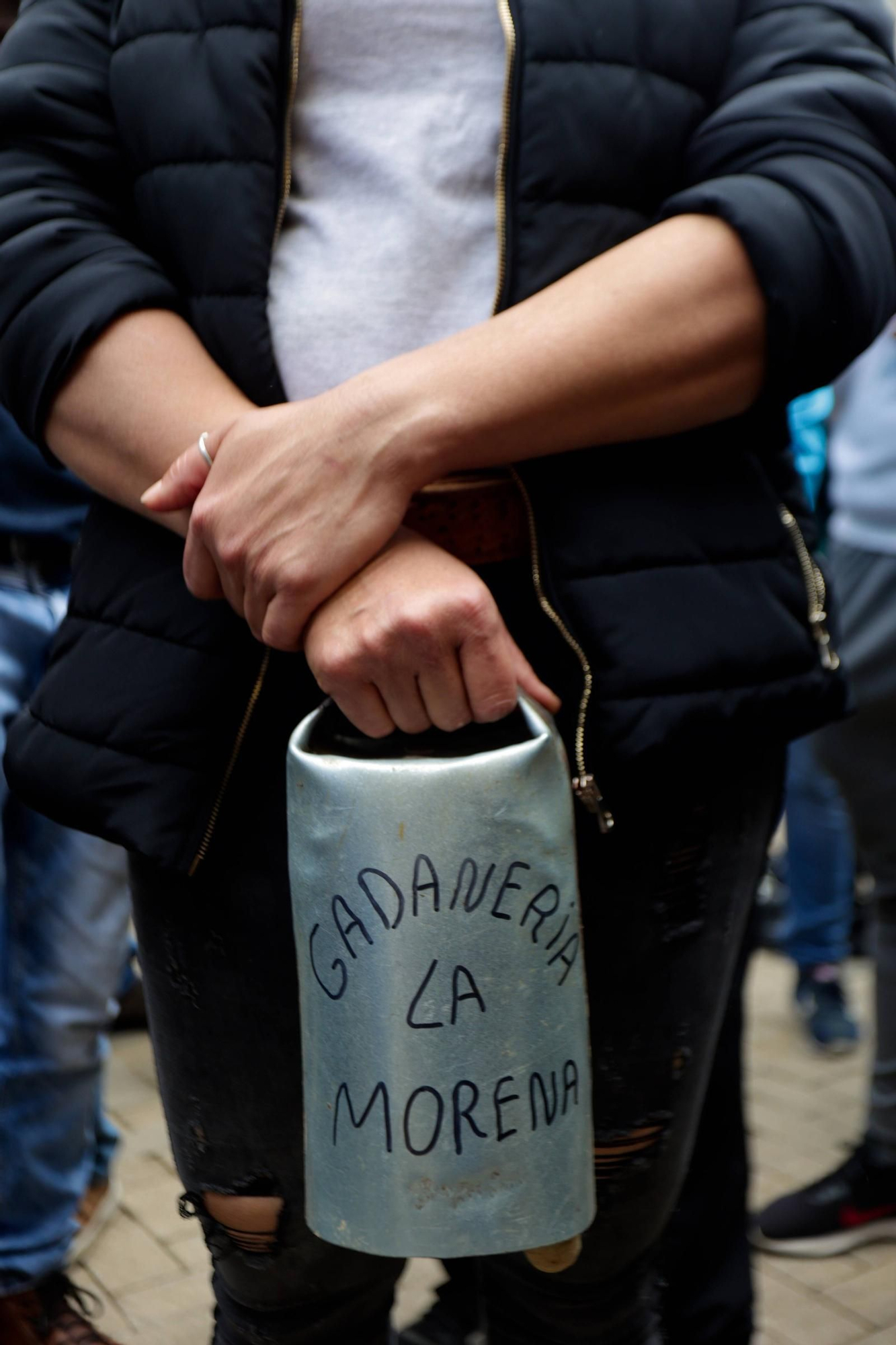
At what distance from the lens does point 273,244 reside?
3.56 ft

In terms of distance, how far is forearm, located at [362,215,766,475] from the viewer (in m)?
0.96

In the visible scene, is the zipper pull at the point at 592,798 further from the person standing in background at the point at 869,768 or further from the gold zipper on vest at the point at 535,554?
the person standing in background at the point at 869,768

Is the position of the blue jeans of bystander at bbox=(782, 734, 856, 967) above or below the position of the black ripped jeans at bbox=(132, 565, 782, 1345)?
below

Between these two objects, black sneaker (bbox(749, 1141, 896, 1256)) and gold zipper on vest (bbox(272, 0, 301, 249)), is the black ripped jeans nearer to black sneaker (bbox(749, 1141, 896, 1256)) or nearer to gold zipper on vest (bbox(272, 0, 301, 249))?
gold zipper on vest (bbox(272, 0, 301, 249))

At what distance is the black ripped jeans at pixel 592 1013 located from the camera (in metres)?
1.08

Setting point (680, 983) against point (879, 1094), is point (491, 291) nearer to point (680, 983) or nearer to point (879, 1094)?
point (680, 983)

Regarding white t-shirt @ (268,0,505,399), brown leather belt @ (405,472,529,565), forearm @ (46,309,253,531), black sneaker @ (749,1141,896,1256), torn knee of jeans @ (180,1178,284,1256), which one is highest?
white t-shirt @ (268,0,505,399)

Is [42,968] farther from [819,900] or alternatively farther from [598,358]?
[819,900]

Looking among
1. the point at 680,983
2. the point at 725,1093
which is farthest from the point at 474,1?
the point at 725,1093

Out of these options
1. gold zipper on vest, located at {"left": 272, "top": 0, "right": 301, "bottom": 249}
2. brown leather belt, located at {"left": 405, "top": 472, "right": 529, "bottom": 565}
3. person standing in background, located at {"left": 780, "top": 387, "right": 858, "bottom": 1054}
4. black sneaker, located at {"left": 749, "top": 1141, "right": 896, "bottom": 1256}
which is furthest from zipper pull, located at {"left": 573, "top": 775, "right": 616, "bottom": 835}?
person standing in background, located at {"left": 780, "top": 387, "right": 858, "bottom": 1054}

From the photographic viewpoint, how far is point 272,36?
3.46ft

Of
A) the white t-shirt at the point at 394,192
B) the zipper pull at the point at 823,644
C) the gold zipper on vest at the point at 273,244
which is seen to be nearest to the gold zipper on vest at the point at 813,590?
the zipper pull at the point at 823,644

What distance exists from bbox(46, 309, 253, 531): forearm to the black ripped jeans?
192mm

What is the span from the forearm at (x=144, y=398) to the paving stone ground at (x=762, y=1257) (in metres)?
1.54
